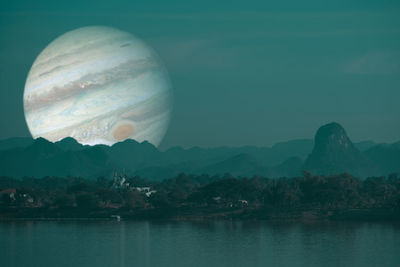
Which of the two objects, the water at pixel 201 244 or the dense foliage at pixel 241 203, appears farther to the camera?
the dense foliage at pixel 241 203

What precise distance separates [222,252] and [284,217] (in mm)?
58632

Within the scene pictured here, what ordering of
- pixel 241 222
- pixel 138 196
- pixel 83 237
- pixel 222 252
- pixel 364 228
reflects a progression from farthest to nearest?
pixel 138 196 → pixel 241 222 → pixel 364 228 → pixel 83 237 → pixel 222 252

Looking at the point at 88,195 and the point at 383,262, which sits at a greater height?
the point at 88,195

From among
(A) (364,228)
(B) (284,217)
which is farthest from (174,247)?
(B) (284,217)

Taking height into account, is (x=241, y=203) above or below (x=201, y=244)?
above

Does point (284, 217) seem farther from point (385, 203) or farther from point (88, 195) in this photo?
point (88, 195)

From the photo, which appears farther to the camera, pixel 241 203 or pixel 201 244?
pixel 241 203

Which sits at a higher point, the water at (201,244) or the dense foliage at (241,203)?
the dense foliage at (241,203)

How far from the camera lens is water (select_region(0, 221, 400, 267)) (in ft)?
315

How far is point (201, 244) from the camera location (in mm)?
112250

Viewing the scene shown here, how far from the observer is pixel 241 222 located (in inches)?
6088

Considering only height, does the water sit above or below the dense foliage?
below

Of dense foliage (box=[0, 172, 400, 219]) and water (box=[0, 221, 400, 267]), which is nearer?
water (box=[0, 221, 400, 267])

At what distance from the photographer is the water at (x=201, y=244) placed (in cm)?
9588
